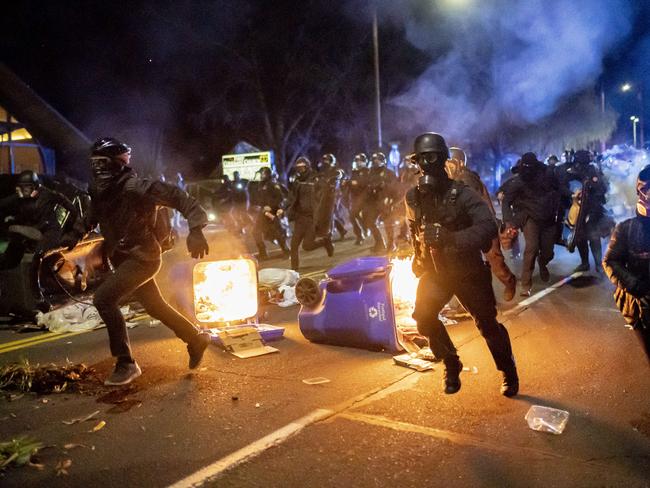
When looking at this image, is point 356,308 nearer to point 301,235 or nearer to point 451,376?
point 451,376

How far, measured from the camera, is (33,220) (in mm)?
8016

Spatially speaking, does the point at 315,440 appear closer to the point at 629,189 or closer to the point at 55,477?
the point at 55,477

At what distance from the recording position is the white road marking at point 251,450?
10.8 ft

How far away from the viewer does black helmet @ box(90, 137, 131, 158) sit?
186 inches

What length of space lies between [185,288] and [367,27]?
25.3m

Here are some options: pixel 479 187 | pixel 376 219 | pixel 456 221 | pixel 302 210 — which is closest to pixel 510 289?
pixel 479 187

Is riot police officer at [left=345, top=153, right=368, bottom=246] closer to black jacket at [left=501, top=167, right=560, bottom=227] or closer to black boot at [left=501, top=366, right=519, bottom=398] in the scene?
black jacket at [left=501, top=167, right=560, bottom=227]

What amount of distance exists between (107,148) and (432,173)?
7.99 feet

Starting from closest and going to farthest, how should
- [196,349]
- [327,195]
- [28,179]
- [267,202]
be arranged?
1. [196,349]
2. [28,179]
3. [327,195]
4. [267,202]

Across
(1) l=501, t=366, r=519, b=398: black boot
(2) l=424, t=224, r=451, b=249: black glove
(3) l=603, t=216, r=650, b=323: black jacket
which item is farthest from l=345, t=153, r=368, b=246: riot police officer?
(3) l=603, t=216, r=650, b=323: black jacket

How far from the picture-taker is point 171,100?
100 ft

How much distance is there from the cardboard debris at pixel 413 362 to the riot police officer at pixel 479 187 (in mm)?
2045

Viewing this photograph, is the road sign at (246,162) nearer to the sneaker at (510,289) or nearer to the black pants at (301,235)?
the black pants at (301,235)

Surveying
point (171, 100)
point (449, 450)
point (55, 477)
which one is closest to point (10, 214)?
point (55, 477)
